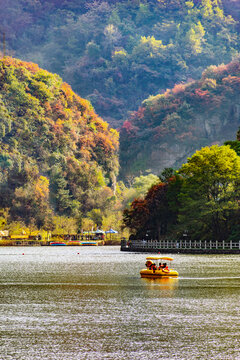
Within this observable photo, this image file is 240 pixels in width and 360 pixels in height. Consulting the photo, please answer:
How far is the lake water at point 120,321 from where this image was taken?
28.0 meters

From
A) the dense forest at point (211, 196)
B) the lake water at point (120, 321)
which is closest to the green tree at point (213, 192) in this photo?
the dense forest at point (211, 196)

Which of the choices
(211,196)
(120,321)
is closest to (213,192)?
(211,196)

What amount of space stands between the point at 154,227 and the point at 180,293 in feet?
322

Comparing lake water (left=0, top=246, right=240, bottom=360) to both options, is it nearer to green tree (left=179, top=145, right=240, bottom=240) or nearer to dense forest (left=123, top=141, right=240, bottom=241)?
green tree (left=179, top=145, right=240, bottom=240)

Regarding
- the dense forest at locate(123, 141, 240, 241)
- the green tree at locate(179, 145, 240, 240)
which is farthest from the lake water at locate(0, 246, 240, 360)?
the dense forest at locate(123, 141, 240, 241)

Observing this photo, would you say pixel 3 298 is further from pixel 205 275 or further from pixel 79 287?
pixel 205 275

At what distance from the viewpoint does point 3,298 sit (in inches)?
1780

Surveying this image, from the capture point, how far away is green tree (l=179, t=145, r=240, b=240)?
12106 centimetres

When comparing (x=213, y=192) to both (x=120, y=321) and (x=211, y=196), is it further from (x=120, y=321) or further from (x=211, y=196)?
(x=120, y=321)

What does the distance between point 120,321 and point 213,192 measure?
90497mm

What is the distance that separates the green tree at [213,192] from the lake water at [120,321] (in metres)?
64.7

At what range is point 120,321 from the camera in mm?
34875

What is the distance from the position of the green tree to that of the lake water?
64.7 metres

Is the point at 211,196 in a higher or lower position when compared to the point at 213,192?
lower
